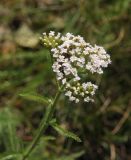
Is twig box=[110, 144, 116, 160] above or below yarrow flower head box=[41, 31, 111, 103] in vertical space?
above

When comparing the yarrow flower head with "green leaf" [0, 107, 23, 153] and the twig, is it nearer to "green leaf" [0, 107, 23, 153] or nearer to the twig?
"green leaf" [0, 107, 23, 153]

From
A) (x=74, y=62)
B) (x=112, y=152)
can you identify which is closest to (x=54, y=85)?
(x=112, y=152)

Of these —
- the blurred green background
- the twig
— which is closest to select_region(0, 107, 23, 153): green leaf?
the blurred green background

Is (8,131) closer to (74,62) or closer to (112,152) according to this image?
(112,152)

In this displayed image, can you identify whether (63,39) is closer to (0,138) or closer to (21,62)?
(0,138)

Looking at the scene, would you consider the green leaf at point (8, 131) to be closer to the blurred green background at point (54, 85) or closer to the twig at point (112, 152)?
the blurred green background at point (54, 85)
